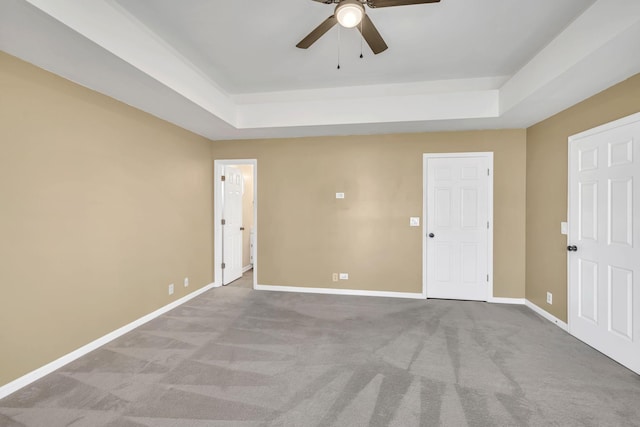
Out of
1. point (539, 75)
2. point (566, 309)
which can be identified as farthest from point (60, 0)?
point (566, 309)

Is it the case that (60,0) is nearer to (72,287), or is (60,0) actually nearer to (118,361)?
(72,287)

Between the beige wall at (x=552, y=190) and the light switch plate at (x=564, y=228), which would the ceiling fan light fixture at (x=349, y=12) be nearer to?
the beige wall at (x=552, y=190)

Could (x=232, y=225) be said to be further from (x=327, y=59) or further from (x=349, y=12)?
(x=349, y=12)

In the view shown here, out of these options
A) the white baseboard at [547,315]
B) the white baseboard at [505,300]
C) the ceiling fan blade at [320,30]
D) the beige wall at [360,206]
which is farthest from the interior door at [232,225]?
the white baseboard at [547,315]

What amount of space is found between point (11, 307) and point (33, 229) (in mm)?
592

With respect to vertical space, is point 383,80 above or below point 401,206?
above

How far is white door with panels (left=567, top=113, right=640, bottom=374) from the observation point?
240cm

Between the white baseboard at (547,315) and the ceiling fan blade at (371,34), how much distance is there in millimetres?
3513

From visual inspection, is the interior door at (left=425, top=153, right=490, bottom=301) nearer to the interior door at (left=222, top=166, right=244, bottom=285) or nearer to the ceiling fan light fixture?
the ceiling fan light fixture

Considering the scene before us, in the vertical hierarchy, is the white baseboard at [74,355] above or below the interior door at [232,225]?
below

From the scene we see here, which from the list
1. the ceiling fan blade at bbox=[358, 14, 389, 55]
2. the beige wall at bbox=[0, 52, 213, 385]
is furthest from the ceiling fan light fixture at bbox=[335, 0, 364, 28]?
the beige wall at bbox=[0, 52, 213, 385]

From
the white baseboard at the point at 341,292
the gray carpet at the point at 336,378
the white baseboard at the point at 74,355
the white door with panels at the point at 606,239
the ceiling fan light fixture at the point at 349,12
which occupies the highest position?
the ceiling fan light fixture at the point at 349,12

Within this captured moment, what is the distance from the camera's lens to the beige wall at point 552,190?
111 inches

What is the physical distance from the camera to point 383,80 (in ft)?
11.8
